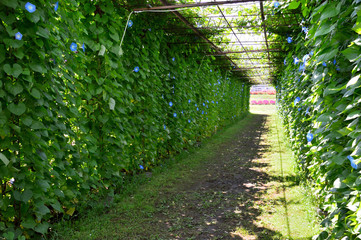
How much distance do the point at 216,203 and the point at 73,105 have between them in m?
2.21

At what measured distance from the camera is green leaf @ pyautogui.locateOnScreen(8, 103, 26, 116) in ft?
6.37

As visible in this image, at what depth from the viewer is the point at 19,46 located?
6.35 feet

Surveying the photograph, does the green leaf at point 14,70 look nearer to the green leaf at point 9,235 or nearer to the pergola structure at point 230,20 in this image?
the green leaf at point 9,235

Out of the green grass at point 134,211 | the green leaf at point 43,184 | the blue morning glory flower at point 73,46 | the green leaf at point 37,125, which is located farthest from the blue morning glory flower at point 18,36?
the green grass at point 134,211

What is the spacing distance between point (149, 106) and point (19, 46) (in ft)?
9.31

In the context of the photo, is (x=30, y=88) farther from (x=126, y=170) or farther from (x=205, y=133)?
(x=205, y=133)

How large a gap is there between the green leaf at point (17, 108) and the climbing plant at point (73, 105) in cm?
1

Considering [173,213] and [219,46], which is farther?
[219,46]

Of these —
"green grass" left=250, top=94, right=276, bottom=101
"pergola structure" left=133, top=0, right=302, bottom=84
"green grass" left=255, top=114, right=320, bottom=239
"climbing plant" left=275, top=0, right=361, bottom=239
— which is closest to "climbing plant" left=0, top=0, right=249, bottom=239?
"pergola structure" left=133, top=0, right=302, bottom=84

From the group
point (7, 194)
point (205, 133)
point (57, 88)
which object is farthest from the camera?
point (205, 133)

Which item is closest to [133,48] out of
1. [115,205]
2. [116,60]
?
[116,60]

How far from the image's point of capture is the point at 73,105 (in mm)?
2754

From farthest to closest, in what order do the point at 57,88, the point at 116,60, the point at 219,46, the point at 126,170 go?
1. the point at 219,46
2. the point at 126,170
3. the point at 116,60
4. the point at 57,88

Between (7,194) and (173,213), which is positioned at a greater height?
(7,194)
